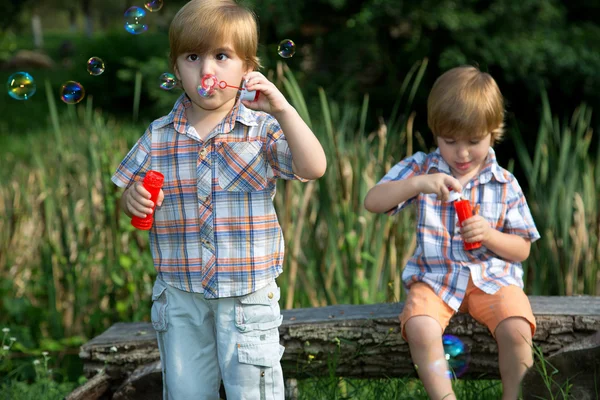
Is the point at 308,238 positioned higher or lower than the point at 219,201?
lower

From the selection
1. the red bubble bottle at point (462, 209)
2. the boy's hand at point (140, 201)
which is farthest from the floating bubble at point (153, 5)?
the red bubble bottle at point (462, 209)

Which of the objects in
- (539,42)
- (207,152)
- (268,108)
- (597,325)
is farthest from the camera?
(539,42)

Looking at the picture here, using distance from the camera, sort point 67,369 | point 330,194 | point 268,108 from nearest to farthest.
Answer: point 268,108 < point 330,194 < point 67,369

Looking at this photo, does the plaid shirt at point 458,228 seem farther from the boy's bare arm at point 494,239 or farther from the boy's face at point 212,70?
the boy's face at point 212,70

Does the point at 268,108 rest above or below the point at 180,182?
above

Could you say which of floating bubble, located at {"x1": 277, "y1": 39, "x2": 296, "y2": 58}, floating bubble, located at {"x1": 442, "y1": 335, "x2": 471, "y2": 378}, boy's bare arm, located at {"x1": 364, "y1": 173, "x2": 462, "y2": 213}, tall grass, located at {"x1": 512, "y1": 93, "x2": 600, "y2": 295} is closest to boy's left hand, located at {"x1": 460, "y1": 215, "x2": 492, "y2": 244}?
boy's bare arm, located at {"x1": 364, "y1": 173, "x2": 462, "y2": 213}

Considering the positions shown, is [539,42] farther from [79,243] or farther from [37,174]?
[79,243]

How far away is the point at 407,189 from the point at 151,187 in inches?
31.4

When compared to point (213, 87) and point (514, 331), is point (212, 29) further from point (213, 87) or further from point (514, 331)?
point (514, 331)

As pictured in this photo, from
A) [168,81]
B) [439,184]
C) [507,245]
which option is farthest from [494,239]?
[168,81]

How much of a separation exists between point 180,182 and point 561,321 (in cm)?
130

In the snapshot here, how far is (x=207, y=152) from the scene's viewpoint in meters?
2.19

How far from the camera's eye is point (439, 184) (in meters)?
2.33

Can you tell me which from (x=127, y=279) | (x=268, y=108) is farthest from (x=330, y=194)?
(x=268, y=108)
